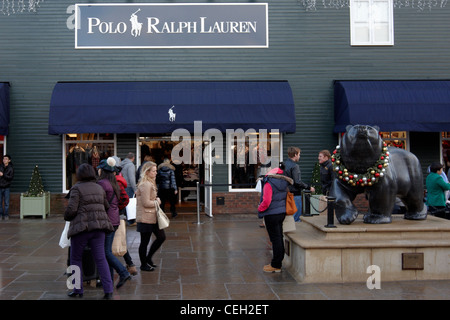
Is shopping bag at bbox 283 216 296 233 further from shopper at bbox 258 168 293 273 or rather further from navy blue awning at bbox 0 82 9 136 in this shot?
navy blue awning at bbox 0 82 9 136

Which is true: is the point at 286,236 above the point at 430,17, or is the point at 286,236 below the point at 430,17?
below

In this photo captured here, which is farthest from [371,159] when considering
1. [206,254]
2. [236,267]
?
[206,254]

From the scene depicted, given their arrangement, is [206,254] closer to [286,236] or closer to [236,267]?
[236,267]

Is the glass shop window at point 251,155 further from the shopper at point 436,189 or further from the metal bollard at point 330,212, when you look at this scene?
the metal bollard at point 330,212

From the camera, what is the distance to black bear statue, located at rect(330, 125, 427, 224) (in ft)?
22.1

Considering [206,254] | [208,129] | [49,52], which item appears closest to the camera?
[206,254]

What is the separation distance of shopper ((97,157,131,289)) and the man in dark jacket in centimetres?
751

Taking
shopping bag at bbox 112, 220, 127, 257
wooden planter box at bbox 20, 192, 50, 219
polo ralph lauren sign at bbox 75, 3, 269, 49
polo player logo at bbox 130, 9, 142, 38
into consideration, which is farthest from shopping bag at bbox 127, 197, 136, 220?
polo player logo at bbox 130, 9, 142, 38

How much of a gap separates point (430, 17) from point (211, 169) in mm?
8134

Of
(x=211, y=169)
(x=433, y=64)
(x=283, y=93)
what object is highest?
(x=433, y=64)

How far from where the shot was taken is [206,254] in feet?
28.4

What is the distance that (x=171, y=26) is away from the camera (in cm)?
1393

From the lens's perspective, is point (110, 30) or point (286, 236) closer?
point (286, 236)

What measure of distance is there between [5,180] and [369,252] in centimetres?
1023
